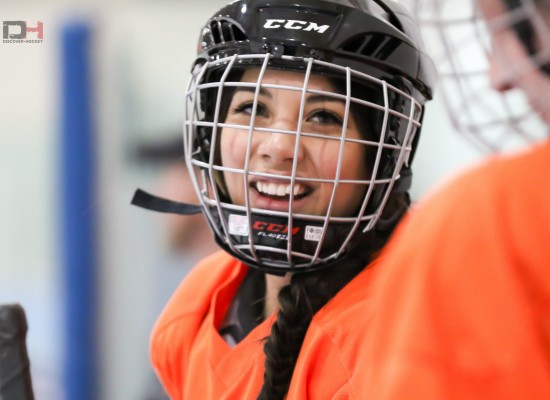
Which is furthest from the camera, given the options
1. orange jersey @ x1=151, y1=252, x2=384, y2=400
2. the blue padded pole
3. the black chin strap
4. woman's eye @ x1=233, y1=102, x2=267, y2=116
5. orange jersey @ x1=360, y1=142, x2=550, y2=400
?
the blue padded pole

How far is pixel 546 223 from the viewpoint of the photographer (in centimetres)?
41

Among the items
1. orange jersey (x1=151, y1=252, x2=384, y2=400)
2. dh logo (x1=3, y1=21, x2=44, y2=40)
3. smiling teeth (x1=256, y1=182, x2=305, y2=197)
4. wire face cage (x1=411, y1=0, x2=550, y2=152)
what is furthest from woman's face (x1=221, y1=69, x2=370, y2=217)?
dh logo (x1=3, y1=21, x2=44, y2=40)

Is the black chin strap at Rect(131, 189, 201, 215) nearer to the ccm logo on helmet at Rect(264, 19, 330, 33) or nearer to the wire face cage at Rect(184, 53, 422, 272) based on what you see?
the wire face cage at Rect(184, 53, 422, 272)

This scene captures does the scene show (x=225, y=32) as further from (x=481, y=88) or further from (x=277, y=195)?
(x=481, y=88)

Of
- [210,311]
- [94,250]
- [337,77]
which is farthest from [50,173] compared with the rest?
[337,77]

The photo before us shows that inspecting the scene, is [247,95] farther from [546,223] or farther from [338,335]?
[546,223]

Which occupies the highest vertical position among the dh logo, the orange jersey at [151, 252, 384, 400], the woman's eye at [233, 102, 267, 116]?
the dh logo

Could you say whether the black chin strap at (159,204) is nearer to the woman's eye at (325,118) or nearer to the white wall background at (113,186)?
the woman's eye at (325,118)

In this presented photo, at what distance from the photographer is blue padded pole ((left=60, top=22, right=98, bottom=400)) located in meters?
1.51

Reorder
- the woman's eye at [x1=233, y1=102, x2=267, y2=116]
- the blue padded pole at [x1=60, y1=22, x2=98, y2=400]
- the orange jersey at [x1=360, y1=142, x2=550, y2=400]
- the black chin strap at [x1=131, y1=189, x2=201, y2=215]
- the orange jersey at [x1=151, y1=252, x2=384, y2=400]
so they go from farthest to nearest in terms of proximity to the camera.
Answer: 1. the blue padded pole at [x1=60, y1=22, x2=98, y2=400]
2. the black chin strap at [x1=131, y1=189, x2=201, y2=215]
3. the woman's eye at [x1=233, y1=102, x2=267, y2=116]
4. the orange jersey at [x1=151, y1=252, x2=384, y2=400]
5. the orange jersey at [x1=360, y1=142, x2=550, y2=400]

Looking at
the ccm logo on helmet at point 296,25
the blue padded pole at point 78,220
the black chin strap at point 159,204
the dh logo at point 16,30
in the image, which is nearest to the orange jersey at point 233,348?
the black chin strap at point 159,204

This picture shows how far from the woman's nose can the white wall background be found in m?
0.72

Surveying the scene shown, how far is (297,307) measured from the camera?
873mm

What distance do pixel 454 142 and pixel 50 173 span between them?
0.91 metres
